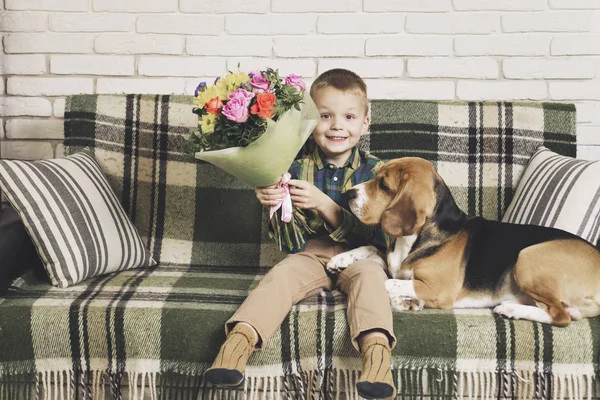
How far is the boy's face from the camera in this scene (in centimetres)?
247

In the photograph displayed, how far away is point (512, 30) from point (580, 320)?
156 cm

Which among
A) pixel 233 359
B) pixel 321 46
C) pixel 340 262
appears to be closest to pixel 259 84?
pixel 340 262

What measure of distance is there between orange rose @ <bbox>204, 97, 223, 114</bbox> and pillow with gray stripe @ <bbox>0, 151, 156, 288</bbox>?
78 cm

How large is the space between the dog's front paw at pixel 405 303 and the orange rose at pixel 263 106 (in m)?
0.73

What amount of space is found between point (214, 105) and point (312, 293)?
768mm

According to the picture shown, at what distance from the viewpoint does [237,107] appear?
1971 millimetres

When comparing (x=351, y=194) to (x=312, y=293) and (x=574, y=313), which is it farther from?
(x=574, y=313)

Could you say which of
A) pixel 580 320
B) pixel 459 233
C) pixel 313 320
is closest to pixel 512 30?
pixel 459 233

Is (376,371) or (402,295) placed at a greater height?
(402,295)

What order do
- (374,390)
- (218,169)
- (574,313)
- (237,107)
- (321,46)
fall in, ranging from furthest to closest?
(321,46), (218,169), (574,313), (237,107), (374,390)

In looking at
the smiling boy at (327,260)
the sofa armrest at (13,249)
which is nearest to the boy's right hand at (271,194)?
the smiling boy at (327,260)

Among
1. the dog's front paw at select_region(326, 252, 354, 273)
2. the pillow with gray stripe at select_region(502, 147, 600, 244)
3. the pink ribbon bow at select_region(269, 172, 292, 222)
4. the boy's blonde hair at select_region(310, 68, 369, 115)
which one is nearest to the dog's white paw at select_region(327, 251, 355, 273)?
the dog's front paw at select_region(326, 252, 354, 273)

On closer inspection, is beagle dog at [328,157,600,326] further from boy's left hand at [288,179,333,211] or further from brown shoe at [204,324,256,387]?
brown shoe at [204,324,256,387]

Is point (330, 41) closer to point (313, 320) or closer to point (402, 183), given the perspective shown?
point (402, 183)
